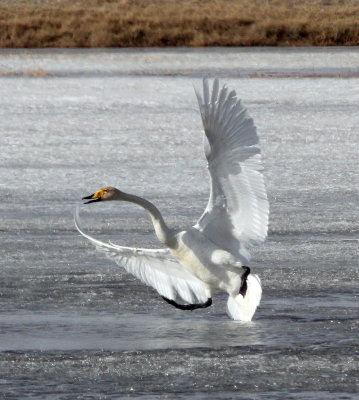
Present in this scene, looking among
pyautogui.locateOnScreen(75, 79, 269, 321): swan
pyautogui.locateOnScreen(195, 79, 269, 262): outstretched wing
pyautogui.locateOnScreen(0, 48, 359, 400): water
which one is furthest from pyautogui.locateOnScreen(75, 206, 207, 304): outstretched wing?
pyautogui.locateOnScreen(195, 79, 269, 262): outstretched wing

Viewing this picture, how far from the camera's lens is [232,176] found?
19.7 feet

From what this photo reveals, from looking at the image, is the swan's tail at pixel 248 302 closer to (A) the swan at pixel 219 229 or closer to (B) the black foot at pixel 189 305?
(A) the swan at pixel 219 229

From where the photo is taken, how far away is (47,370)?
16.1 feet

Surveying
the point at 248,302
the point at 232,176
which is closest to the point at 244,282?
the point at 248,302

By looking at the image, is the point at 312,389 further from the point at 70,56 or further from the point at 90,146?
the point at 70,56

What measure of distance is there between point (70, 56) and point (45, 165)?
51.1 ft

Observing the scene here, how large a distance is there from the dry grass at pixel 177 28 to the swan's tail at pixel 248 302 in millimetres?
23773

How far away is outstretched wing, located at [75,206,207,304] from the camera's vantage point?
6.14 metres

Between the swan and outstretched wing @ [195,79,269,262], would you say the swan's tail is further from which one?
outstretched wing @ [195,79,269,262]

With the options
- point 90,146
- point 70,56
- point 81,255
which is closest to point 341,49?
point 70,56

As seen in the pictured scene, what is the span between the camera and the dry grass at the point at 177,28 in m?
30.4

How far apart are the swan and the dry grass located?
23464mm

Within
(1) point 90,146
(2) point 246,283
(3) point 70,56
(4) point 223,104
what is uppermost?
(4) point 223,104

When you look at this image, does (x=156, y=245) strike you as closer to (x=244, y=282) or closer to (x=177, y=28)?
(x=244, y=282)
